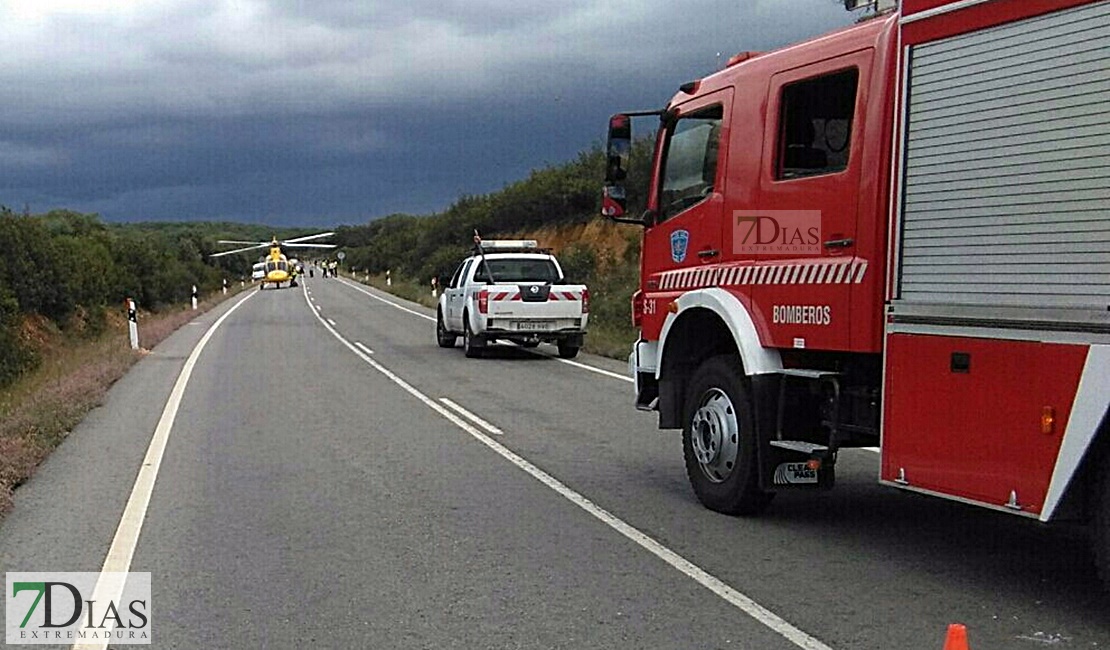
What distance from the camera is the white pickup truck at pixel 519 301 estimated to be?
21656 mm

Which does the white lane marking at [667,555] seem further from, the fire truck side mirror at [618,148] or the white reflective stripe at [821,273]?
the fire truck side mirror at [618,148]

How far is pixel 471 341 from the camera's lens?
73.4 feet

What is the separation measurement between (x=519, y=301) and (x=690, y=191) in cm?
1301

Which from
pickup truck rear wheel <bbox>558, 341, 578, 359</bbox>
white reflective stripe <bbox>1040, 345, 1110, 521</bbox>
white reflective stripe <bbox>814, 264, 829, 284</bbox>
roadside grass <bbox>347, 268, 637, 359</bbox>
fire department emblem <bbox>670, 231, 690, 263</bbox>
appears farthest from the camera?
roadside grass <bbox>347, 268, 637, 359</bbox>

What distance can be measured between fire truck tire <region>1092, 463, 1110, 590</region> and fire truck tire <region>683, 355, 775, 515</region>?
2568 mm

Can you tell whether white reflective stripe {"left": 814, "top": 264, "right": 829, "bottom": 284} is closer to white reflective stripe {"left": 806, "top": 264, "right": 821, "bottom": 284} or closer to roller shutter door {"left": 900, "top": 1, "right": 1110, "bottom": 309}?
white reflective stripe {"left": 806, "top": 264, "right": 821, "bottom": 284}

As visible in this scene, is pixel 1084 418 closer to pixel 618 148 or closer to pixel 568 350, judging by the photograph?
pixel 618 148

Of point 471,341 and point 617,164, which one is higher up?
point 617,164

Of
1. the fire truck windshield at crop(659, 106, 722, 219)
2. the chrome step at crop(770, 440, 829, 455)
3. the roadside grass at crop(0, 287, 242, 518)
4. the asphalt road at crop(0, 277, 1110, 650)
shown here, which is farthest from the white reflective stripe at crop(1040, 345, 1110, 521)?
the roadside grass at crop(0, 287, 242, 518)

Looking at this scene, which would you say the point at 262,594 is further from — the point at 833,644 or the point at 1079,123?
the point at 1079,123

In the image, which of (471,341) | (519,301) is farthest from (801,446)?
(471,341)

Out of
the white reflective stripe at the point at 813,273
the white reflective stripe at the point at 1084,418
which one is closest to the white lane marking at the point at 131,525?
the white reflective stripe at the point at 813,273

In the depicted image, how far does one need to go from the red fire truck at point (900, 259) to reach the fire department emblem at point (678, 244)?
0.02 meters

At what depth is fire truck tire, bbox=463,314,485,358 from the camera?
22.3 metres
